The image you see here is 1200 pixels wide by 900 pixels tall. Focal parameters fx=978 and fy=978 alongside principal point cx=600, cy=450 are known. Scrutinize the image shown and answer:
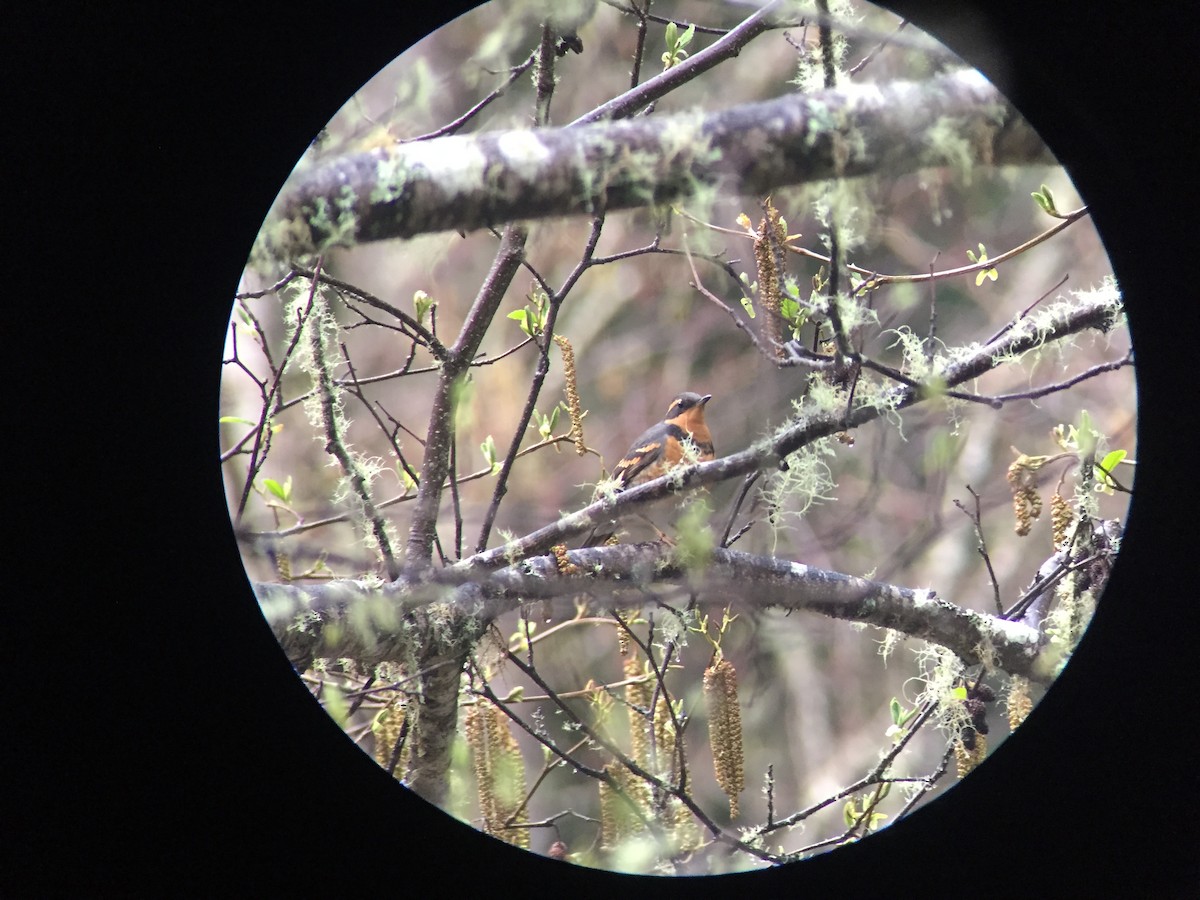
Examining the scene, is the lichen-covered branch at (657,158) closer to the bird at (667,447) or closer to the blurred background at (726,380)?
the blurred background at (726,380)

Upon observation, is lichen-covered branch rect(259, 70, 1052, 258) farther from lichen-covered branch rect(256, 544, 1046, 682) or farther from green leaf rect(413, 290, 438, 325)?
lichen-covered branch rect(256, 544, 1046, 682)

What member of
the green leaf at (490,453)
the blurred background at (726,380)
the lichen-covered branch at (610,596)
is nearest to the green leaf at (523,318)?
the blurred background at (726,380)

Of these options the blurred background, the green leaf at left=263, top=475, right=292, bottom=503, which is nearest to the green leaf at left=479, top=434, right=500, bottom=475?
the blurred background

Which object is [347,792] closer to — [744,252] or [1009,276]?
[744,252]

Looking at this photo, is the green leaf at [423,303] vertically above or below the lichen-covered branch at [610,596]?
above

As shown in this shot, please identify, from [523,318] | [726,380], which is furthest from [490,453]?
[726,380]

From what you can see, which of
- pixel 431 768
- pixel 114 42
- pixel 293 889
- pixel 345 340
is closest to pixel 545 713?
pixel 431 768

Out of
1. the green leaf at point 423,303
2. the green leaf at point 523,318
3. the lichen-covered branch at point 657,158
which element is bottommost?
the green leaf at point 523,318
